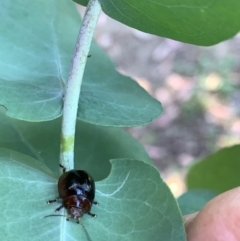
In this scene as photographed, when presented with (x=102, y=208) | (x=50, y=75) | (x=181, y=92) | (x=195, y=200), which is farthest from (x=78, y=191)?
(x=181, y=92)

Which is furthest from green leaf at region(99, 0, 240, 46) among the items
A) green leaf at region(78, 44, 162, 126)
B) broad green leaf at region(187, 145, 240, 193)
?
broad green leaf at region(187, 145, 240, 193)

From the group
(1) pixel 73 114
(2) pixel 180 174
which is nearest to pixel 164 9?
(1) pixel 73 114

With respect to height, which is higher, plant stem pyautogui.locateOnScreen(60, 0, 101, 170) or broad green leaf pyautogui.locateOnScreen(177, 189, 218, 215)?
plant stem pyautogui.locateOnScreen(60, 0, 101, 170)

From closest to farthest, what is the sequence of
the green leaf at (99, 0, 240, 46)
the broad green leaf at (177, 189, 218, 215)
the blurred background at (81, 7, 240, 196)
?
the green leaf at (99, 0, 240, 46) < the broad green leaf at (177, 189, 218, 215) < the blurred background at (81, 7, 240, 196)

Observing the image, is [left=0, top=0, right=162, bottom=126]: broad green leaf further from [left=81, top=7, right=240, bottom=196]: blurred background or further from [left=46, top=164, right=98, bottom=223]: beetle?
[left=81, top=7, right=240, bottom=196]: blurred background

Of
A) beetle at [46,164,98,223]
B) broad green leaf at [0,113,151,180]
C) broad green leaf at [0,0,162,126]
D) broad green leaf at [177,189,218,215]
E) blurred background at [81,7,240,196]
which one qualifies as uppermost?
broad green leaf at [0,0,162,126]

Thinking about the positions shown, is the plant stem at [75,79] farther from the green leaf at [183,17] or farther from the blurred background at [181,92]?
the blurred background at [181,92]
